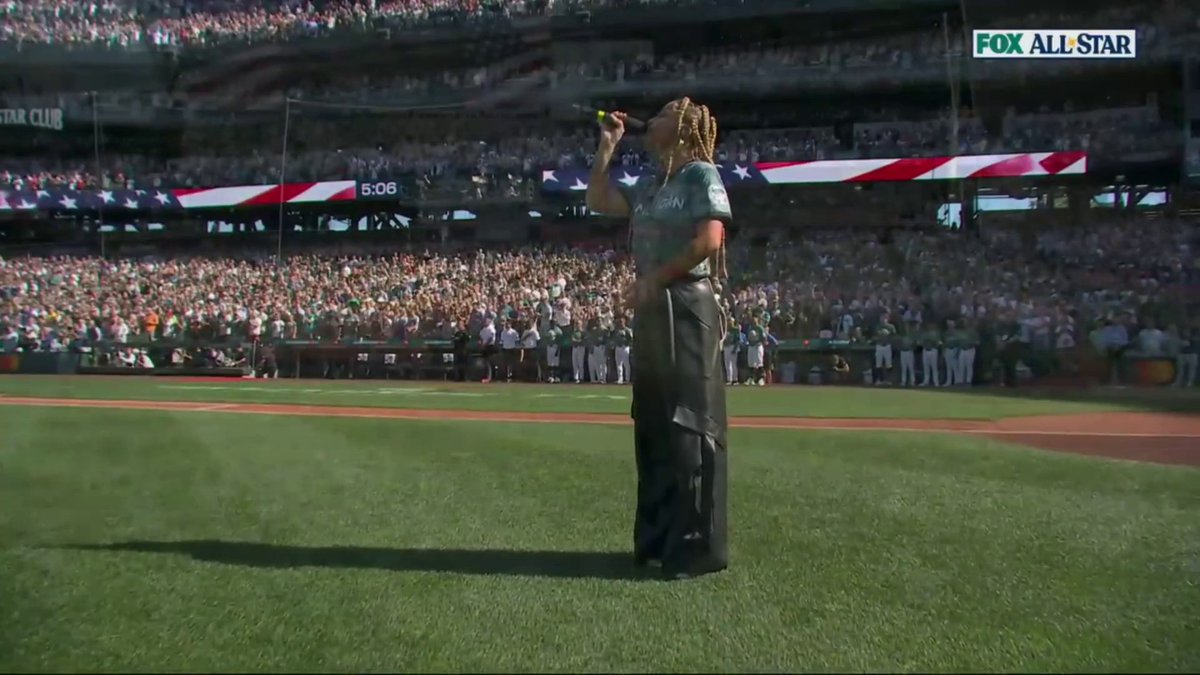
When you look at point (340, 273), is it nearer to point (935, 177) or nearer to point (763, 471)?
point (935, 177)

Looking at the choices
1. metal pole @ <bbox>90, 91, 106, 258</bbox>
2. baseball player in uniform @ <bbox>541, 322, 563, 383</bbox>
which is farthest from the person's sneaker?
metal pole @ <bbox>90, 91, 106, 258</bbox>

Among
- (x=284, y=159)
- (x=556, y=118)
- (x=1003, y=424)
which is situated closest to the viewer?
(x=1003, y=424)

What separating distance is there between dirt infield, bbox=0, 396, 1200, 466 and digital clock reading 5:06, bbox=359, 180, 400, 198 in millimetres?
21281

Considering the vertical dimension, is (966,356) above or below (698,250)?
below

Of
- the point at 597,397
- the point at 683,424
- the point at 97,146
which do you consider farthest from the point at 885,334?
the point at 97,146

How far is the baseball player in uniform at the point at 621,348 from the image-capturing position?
23.3 metres

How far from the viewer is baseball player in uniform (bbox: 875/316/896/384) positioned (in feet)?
73.6

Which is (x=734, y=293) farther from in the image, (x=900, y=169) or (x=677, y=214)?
(x=677, y=214)

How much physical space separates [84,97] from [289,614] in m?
39.6

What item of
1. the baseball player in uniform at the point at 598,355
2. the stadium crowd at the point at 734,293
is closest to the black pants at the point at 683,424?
the stadium crowd at the point at 734,293

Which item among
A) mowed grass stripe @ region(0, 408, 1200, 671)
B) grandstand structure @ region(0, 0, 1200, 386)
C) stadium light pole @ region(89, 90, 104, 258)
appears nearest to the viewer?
mowed grass stripe @ region(0, 408, 1200, 671)

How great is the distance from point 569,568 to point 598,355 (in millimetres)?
18546

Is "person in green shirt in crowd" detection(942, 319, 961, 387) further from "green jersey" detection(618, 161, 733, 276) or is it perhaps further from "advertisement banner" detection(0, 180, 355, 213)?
"advertisement banner" detection(0, 180, 355, 213)

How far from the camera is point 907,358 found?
22.3m
